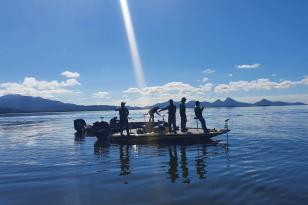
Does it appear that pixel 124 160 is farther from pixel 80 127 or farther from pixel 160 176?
pixel 80 127

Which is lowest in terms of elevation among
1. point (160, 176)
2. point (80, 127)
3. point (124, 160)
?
point (160, 176)

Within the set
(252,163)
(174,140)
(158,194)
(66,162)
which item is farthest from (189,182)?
(174,140)

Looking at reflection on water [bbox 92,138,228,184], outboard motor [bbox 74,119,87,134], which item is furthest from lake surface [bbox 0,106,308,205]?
outboard motor [bbox 74,119,87,134]

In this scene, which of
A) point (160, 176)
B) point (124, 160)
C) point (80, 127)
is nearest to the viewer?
point (160, 176)

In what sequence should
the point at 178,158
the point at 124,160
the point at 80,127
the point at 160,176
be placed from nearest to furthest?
the point at 160,176, the point at 124,160, the point at 178,158, the point at 80,127

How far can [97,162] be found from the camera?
64.7 ft

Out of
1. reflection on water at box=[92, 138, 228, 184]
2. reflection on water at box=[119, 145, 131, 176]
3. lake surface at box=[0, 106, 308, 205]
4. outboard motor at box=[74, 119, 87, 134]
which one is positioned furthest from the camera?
outboard motor at box=[74, 119, 87, 134]

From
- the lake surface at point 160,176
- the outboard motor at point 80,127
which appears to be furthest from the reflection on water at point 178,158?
the outboard motor at point 80,127

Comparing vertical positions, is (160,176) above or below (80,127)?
below

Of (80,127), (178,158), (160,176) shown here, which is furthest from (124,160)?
(80,127)

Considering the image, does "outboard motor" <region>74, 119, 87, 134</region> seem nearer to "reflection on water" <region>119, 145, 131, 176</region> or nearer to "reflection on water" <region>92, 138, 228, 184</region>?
"reflection on water" <region>92, 138, 228, 184</region>

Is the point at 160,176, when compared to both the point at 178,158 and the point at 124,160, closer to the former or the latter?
the point at 178,158

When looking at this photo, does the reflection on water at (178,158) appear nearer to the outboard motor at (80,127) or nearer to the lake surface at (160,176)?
the lake surface at (160,176)

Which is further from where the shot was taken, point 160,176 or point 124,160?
point 124,160
